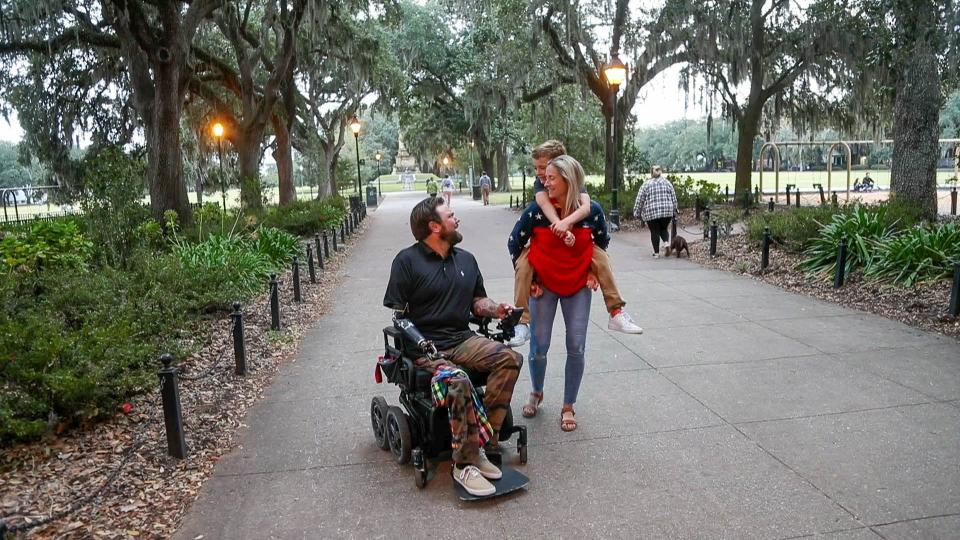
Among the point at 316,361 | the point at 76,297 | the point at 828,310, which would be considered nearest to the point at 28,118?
the point at 76,297

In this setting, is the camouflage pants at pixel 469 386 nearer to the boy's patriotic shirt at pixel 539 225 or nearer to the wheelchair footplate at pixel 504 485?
the wheelchair footplate at pixel 504 485

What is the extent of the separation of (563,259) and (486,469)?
1.45 metres

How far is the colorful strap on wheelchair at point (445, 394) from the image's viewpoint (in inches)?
145

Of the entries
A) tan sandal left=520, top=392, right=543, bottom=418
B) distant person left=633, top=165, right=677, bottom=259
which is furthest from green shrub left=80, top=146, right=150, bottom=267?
distant person left=633, top=165, right=677, bottom=259

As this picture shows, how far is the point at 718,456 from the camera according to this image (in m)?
4.22

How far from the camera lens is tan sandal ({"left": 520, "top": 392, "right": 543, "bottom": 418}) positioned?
498cm

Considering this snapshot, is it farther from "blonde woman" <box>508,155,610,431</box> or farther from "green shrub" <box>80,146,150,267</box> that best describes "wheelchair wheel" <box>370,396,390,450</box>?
"green shrub" <box>80,146,150,267</box>

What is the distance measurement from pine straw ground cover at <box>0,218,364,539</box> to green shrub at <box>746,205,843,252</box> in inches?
341

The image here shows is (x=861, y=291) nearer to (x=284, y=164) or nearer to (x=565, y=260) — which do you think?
(x=565, y=260)

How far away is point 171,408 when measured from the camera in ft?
14.1

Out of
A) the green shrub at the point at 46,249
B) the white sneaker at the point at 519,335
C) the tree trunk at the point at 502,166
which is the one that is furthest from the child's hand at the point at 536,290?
the tree trunk at the point at 502,166

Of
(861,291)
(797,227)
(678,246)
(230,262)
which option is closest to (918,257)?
(861,291)

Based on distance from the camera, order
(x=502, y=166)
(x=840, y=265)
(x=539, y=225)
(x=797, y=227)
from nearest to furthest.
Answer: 1. (x=539, y=225)
2. (x=840, y=265)
3. (x=797, y=227)
4. (x=502, y=166)

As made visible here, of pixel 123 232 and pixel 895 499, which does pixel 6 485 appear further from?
pixel 123 232
